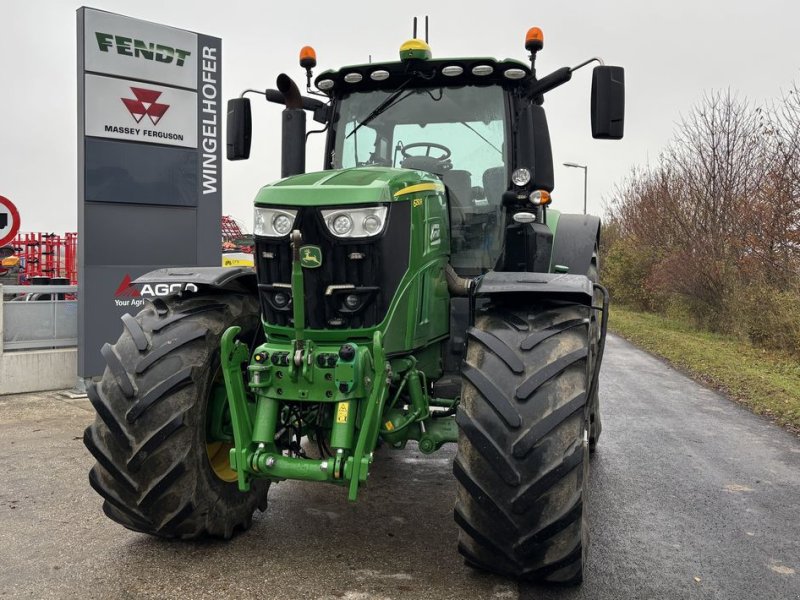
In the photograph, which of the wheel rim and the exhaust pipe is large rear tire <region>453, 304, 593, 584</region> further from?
the exhaust pipe

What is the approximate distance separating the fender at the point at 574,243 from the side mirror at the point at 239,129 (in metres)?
2.33

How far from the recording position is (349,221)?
3633 mm

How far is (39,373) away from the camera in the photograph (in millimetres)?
8602

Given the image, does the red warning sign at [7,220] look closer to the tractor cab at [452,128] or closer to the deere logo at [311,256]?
the tractor cab at [452,128]

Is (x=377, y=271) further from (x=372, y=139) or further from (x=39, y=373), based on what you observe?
(x=39, y=373)

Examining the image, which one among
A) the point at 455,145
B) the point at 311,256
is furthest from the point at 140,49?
the point at 311,256

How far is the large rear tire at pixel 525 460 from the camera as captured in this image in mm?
3203

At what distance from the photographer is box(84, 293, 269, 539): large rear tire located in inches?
145

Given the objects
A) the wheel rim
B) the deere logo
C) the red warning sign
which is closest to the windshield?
the deere logo

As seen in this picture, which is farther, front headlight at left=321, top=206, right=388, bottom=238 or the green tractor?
front headlight at left=321, top=206, right=388, bottom=238

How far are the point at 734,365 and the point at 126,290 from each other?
929cm

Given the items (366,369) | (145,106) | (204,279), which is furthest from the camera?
(145,106)

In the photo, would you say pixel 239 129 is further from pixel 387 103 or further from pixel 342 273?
pixel 342 273

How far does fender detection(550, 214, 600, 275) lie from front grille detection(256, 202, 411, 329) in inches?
73.8
